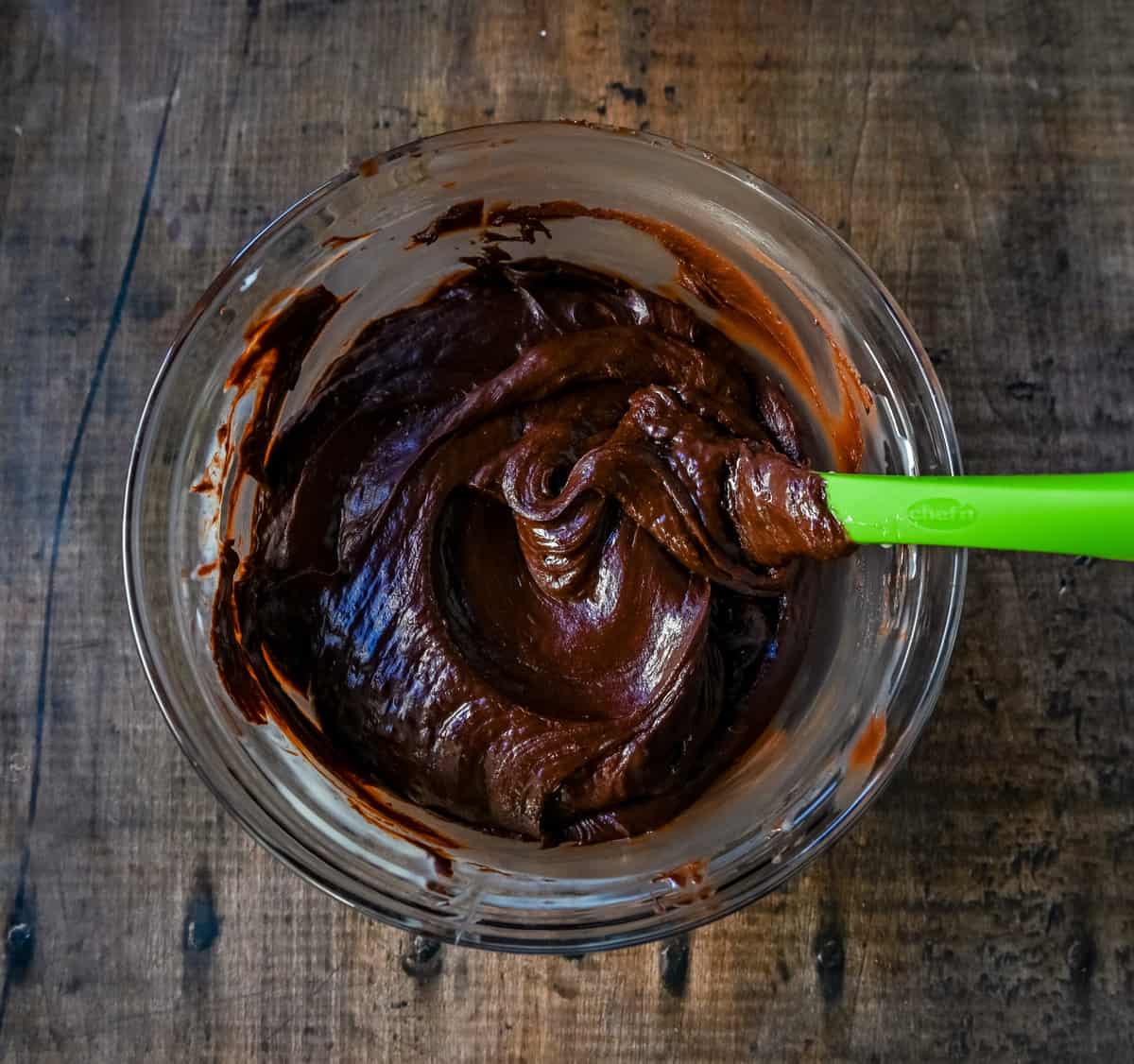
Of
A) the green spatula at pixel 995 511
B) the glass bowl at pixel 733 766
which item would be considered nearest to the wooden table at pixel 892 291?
the glass bowl at pixel 733 766

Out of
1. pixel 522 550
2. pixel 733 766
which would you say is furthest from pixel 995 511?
pixel 522 550

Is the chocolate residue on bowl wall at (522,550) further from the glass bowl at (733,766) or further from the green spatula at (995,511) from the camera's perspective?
the green spatula at (995,511)

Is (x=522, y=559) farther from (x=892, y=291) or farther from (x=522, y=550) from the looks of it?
(x=892, y=291)

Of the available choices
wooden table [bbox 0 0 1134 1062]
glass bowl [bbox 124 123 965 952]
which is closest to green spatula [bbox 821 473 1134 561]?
glass bowl [bbox 124 123 965 952]

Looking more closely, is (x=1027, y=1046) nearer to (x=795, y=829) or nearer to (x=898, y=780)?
(x=898, y=780)

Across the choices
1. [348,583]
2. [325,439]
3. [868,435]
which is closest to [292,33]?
[325,439]

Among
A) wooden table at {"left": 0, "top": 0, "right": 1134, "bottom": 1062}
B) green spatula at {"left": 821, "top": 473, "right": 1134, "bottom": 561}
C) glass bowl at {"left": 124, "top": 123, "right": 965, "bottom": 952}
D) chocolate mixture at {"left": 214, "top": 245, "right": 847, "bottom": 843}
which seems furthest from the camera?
wooden table at {"left": 0, "top": 0, "right": 1134, "bottom": 1062}

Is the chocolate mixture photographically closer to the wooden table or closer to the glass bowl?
the glass bowl
